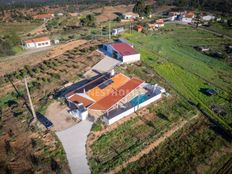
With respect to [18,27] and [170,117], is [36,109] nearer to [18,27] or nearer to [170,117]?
[170,117]

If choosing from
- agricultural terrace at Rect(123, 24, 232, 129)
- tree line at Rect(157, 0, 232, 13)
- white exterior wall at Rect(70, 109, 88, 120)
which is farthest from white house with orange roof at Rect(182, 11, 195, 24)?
white exterior wall at Rect(70, 109, 88, 120)

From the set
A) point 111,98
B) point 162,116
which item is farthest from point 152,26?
point 162,116

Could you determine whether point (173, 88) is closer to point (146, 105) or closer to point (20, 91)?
point (146, 105)

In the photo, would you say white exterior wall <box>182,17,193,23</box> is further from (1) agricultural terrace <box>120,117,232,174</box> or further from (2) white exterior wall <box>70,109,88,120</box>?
(2) white exterior wall <box>70,109,88,120</box>

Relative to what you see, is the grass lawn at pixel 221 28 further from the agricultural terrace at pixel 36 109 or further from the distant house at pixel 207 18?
the agricultural terrace at pixel 36 109

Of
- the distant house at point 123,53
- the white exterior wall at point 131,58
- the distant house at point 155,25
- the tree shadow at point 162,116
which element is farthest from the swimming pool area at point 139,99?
the distant house at point 155,25
